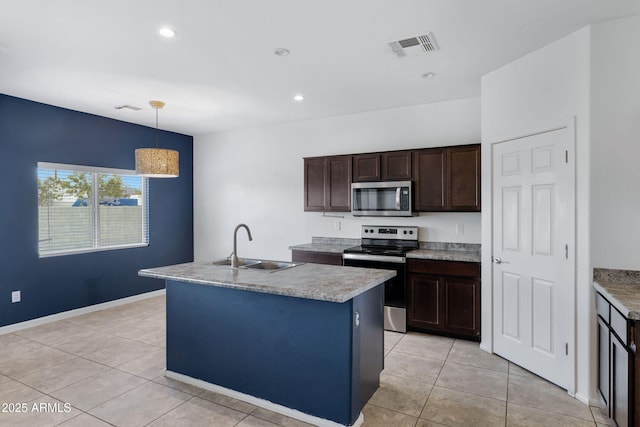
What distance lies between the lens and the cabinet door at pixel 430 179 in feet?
13.3

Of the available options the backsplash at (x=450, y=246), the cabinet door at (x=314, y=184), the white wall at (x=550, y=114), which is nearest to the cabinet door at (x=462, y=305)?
the white wall at (x=550, y=114)

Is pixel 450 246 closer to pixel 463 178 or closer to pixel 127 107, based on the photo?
pixel 463 178

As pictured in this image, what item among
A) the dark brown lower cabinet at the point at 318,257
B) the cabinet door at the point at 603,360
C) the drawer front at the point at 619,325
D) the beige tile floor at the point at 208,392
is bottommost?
the beige tile floor at the point at 208,392

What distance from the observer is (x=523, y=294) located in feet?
10.2

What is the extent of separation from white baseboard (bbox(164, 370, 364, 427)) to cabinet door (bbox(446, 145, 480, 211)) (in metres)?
2.49

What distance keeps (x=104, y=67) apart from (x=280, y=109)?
6.72ft

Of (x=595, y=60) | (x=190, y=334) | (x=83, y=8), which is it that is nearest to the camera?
(x=83, y=8)

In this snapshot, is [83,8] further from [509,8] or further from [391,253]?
[391,253]

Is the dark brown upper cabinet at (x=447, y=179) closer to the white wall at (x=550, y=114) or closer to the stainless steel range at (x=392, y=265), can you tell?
the white wall at (x=550, y=114)

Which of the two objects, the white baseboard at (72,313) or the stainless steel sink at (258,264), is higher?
the stainless steel sink at (258,264)

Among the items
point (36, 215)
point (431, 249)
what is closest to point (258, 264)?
point (431, 249)

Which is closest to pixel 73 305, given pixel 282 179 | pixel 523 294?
pixel 282 179

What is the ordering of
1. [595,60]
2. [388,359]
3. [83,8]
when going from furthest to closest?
1. [388,359]
2. [595,60]
3. [83,8]

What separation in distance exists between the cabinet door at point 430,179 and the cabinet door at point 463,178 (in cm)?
7
